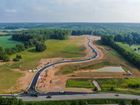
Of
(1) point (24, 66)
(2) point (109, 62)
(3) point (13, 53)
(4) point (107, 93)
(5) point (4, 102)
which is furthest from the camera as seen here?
(3) point (13, 53)

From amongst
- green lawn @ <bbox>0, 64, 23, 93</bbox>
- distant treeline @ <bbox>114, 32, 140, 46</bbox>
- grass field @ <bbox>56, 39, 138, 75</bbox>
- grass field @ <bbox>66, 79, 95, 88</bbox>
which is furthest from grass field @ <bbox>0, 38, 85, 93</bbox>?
distant treeline @ <bbox>114, 32, 140, 46</bbox>

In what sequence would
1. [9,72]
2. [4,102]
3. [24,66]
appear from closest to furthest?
[4,102], [9,72], [24,66]

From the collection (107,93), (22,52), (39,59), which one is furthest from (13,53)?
(107,93)

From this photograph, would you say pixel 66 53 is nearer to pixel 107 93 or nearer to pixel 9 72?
pixel 9 72

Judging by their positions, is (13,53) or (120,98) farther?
(13,53)

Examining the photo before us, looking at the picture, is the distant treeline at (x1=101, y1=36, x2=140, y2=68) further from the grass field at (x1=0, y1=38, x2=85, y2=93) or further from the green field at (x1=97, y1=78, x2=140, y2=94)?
the green field at (x1=97, y1=78, x2=140, y2=94)

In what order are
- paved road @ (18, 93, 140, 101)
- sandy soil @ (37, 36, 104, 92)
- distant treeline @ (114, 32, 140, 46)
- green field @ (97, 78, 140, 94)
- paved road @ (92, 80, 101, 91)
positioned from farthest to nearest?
distant treeline @ (114, 32, 140, 46) < paved road @ (92, 80, 101, 91) < sandy soil @ (37, 36, 104, 92) < green field @ (97, 78, 140, 94) < paved road @ (18, 93, 140, 101)
